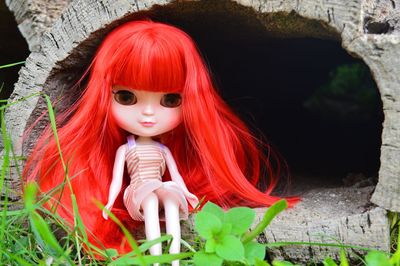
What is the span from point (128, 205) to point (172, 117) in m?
0.22

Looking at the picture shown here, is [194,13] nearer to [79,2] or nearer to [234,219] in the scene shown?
[79,2]

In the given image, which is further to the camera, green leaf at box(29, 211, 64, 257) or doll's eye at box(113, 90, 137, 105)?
doll's eye at box(113, 90, 137, 105)

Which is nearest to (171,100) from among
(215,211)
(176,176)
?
(176,176)

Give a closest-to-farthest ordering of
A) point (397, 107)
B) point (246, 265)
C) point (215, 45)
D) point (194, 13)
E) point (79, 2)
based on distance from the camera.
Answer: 1. point (246, 265)
2. point (397, 107)
3. point (79, 2)
4. point (194, 13)
5. point (215, 45)

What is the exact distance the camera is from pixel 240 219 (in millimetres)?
900

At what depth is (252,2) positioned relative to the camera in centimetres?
107

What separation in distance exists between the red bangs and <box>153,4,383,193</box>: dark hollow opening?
119 mm

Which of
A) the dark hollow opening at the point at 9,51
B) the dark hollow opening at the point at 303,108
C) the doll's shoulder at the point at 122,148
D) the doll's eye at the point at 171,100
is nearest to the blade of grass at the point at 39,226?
the doll's shoulder at the point at 122,148

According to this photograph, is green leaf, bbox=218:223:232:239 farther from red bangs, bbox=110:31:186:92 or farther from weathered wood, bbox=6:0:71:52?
weathered wood, bbox=6:0:71:52

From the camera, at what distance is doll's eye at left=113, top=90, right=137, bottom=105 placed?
1.14 meters

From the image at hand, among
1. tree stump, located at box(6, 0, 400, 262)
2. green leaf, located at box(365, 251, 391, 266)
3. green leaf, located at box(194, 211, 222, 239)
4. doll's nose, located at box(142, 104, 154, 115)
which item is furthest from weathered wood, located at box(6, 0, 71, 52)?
green leaf, located at box(365, 251, 391, 266)

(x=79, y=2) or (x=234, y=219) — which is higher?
(x=79, y=2)

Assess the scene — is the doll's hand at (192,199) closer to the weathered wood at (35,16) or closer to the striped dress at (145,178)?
the striped dress at (145,178)

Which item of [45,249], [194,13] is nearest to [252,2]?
[194,13]
